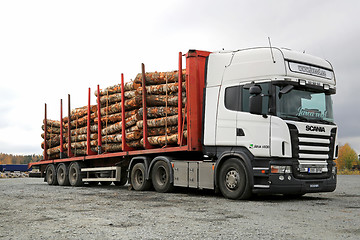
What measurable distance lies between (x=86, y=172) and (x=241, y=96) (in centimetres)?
877

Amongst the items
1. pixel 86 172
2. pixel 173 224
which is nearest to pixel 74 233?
pixel 173 224

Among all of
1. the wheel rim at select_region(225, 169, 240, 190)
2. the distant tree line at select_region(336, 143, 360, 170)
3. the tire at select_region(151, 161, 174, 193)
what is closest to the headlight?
the wheel rim at select_region(225, 169, 240, 190)

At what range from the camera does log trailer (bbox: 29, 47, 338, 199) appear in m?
10.0

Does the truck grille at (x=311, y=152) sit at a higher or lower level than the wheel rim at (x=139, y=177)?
higher

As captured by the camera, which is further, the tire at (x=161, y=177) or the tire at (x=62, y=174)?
the tire at (x=62, y=174)

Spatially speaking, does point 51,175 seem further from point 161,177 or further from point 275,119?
point 275,119

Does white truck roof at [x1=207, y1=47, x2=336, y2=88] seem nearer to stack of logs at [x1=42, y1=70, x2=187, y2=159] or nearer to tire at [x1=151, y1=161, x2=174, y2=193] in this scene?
stack of logs at [x1=42, y1=70, x2=187, y2=159]

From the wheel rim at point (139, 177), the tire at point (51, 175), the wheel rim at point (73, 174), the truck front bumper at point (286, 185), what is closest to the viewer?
the truck front bumper at point (286, 185)

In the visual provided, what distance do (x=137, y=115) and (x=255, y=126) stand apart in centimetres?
492

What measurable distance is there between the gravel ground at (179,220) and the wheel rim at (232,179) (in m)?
0.70

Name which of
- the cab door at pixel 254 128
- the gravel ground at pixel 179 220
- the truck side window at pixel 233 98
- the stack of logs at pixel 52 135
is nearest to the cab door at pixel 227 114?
the truck side window at pixel 233 98

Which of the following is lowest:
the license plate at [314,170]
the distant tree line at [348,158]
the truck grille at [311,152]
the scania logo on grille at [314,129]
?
the distant tree line at [348,158]

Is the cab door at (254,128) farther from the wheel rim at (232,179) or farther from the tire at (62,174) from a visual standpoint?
the tire at (62,174)

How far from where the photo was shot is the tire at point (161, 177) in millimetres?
12531
